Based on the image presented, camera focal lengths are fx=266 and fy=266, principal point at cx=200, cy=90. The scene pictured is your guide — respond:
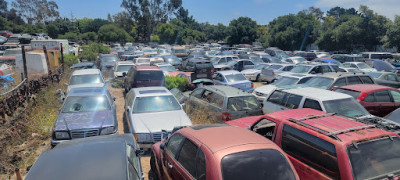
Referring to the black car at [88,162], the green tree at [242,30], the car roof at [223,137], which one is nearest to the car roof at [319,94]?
the car roof at [223,137]

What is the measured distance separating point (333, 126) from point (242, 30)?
183ft

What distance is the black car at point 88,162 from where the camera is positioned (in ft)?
10.4

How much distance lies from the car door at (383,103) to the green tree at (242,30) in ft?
168

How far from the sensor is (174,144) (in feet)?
14.5

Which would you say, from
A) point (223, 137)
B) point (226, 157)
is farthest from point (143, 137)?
point (226, 157)

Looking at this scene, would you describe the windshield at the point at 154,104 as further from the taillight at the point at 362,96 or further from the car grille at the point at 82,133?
the taillight at the point at 362,96

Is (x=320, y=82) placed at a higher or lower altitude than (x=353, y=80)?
lower

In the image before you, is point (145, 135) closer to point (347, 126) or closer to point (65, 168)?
point (65, 168)

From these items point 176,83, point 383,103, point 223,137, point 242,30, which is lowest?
point 176,83

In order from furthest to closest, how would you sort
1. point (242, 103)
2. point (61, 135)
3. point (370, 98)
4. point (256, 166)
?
point (242, 103) → point (370, 98) → point (61, 135) → point (256, 166)

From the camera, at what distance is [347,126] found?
4.09 meters

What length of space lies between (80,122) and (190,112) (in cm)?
365

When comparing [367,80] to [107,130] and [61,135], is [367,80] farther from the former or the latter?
[61,135]

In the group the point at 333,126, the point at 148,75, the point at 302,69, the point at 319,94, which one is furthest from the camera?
the point at 302,69
